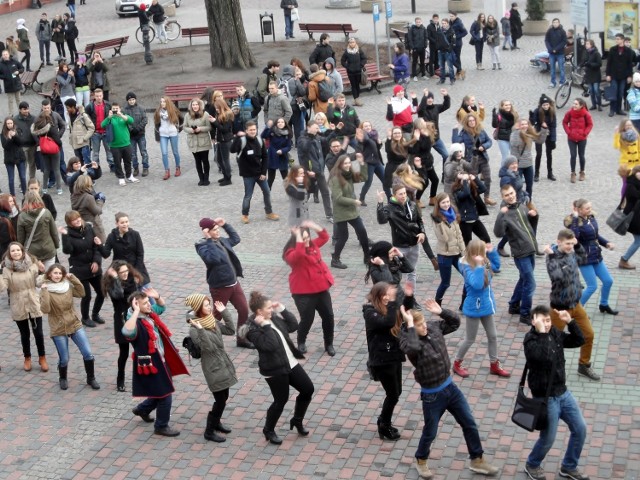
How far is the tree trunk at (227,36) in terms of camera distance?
28516 millimetres

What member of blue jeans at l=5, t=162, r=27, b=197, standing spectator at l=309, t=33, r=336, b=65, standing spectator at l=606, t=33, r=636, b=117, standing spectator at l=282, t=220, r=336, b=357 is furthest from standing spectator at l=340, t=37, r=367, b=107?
standing spectator at l=282, t=220, r=336, b=357

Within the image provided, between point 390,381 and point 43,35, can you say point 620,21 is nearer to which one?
point 43,35

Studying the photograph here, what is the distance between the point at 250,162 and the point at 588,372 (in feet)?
24.8

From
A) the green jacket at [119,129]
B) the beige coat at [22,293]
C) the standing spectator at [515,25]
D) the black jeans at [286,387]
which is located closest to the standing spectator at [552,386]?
the black jeans at [286,387]

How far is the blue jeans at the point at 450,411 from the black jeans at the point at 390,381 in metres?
0.65

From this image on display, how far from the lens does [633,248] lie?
48.7 feet

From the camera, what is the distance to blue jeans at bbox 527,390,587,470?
9.91m

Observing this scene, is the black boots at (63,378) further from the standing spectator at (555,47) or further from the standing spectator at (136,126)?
the standing spectator at (555,47)

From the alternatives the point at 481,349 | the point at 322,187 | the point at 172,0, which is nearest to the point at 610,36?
the point at 322,187

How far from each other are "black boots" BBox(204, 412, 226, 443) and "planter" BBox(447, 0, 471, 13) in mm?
28996

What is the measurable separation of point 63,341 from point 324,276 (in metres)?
2.96

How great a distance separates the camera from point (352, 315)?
46.8 feet

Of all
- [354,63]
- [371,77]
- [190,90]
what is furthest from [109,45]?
[354,63]

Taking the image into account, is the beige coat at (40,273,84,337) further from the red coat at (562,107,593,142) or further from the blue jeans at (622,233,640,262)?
the red coat at (562,107,593,142)
